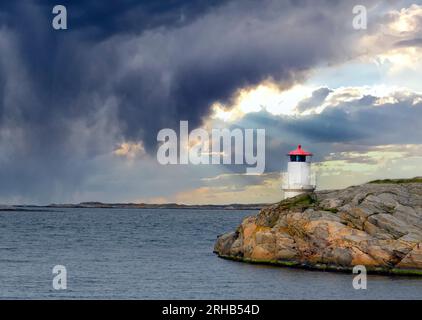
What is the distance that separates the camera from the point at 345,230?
180 ft

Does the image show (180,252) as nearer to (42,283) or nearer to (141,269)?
(141,269)

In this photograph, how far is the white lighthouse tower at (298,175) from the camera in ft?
217

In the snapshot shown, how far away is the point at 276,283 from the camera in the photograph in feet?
Result: 166

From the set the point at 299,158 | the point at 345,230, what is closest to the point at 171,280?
the point at 345,230

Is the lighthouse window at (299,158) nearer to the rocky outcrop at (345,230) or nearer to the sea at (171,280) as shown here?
the rocky outcrop at (345,230)

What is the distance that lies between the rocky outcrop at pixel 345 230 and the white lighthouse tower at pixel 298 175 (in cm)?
214

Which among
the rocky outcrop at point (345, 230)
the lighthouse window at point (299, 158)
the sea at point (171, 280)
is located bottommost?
the sea at point (171, 280)

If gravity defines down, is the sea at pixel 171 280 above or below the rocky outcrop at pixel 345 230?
below

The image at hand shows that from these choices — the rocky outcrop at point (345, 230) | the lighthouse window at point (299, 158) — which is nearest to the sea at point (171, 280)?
the rocky outcrop at point (345, 230)

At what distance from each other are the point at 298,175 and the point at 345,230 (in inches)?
492
